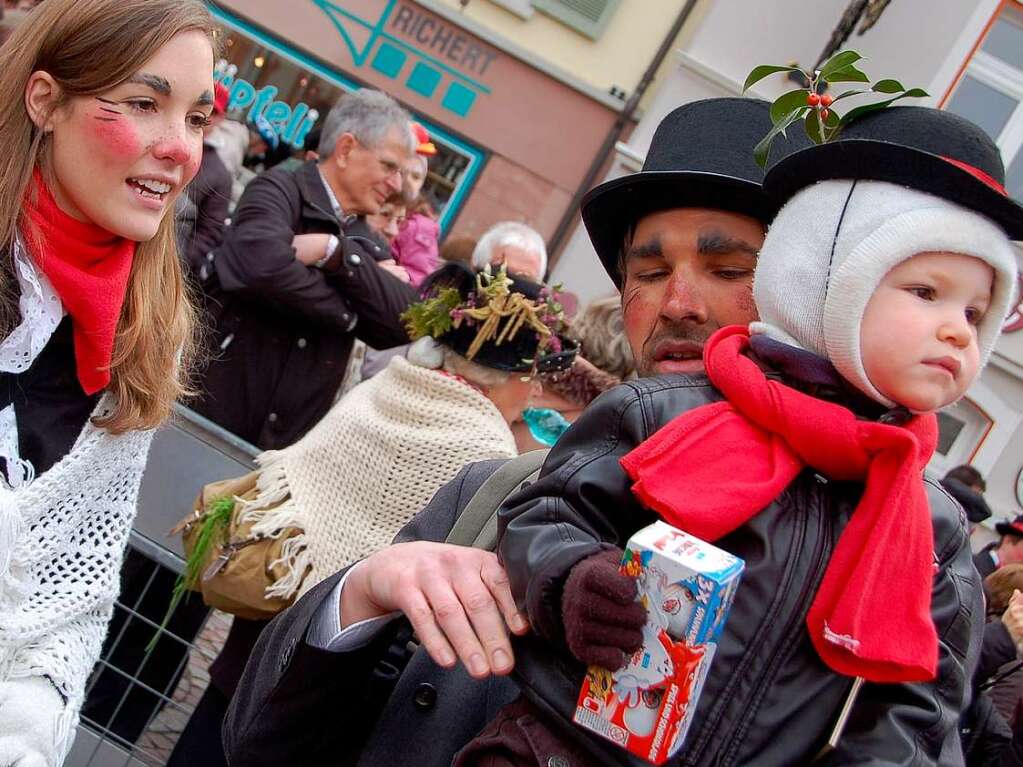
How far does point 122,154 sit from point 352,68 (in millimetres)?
10716

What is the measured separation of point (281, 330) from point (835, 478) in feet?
10.2

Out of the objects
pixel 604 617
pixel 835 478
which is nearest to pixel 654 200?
pixel 835 478

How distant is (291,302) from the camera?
4.06 m

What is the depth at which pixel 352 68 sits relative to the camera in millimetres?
12375

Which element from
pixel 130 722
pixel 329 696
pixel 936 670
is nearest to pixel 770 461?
pixel 936 670

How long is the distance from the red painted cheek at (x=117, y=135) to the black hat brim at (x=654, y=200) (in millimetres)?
942

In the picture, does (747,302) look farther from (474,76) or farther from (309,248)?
(474,76)

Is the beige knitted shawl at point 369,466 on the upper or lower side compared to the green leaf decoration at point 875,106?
lower

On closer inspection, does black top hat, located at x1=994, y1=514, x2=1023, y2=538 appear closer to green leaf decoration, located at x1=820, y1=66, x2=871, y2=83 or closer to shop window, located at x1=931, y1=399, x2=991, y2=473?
shop window, located at x1=931, y1=399, x2=991, y2=473

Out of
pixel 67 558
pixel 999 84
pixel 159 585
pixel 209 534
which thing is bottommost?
pixel 159 585

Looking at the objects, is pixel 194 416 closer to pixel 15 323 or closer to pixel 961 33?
pixel 15 323

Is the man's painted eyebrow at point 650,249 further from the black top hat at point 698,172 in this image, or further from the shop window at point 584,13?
the shop window at point 584,13

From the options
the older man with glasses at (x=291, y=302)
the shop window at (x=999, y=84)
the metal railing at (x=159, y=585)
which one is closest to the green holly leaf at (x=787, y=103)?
the metal railing at (x=159, y=585)

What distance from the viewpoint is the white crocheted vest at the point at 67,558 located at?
2.20 m
